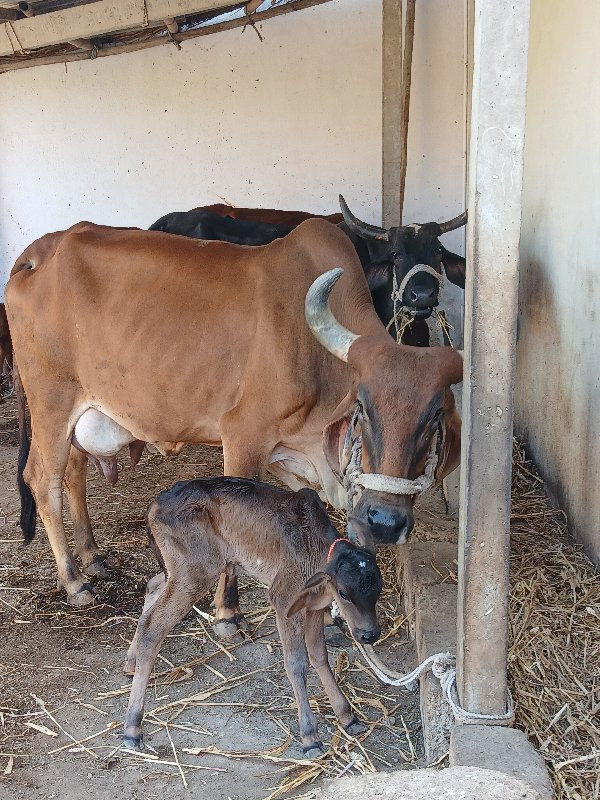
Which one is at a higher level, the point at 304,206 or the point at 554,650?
the point at 304,206

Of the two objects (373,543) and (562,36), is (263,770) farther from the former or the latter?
(562,36)

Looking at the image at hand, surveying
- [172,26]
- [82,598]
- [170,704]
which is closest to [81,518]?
[82,598]

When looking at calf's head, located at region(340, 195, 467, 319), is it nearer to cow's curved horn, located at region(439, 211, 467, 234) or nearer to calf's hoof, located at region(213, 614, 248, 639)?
cow's curved horn, located at region(439, 211, 467, 234)

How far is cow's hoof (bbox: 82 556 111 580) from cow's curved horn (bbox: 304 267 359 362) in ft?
7.28

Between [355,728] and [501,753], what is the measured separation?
918 millimetres

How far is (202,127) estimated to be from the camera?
30.3 ft

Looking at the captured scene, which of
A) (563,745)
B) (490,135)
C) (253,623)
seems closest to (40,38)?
(253,623)

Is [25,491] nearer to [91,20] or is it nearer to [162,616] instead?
[162,616]

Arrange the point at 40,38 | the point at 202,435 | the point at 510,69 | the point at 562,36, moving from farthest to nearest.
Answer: the point at 40,38 → the point at 562,36 → the point at 202,435 → the point at 510,69

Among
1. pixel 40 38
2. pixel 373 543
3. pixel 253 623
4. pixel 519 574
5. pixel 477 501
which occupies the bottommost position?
pixel 253 623

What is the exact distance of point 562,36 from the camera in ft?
16.9

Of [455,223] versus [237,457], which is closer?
[237,457]

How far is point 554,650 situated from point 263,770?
3.96 feet

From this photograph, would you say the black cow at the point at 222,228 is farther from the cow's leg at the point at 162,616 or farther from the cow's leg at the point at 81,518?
the cow's leg at the point at 162,616
